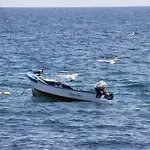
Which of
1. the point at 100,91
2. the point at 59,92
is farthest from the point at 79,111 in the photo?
the point at 59,92

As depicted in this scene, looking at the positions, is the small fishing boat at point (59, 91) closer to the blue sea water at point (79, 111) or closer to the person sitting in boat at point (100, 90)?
the person sitting in boat at point (100, 90)

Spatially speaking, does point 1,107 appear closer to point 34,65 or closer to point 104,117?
point 104,117

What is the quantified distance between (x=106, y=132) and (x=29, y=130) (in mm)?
5684

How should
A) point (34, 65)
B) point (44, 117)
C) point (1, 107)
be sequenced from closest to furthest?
1. point (44, 117)
2. point (1, 107)
3. point (34, 65)

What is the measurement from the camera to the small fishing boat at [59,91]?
164 ft

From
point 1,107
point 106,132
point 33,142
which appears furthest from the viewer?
point 1,107

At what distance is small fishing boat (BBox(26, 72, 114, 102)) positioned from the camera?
49.8 metres

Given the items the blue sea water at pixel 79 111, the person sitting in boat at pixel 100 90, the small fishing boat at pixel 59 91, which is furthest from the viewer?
the small fishing boat at pixel 59 91

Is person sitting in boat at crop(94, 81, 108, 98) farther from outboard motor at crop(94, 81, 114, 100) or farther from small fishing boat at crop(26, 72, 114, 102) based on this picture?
small fishing boat at crop(26, 72, 114, 102)

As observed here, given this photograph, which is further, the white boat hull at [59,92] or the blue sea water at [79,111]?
the white boat hull at [59,92]

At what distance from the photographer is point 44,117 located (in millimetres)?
43906

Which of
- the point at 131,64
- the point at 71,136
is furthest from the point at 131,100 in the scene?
the point at 131,64

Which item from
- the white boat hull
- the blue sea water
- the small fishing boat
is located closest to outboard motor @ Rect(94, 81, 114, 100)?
the small fishing boat

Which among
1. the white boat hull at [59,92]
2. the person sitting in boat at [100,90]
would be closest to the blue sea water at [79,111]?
the white boat hull at [59,92]
